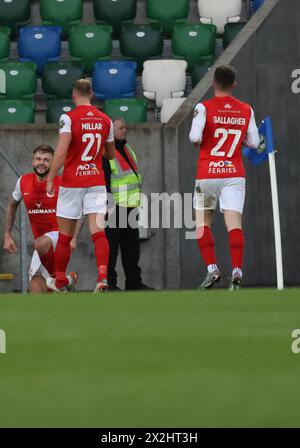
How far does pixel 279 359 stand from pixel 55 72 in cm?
1076

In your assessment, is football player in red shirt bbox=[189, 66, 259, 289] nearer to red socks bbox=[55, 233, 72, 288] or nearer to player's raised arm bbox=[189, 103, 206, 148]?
player's raised arm bbox=[189, 103, 206, 148]

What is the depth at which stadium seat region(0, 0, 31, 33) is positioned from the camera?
56.3 feet

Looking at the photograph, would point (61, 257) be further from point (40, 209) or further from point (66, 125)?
point (66, 125)

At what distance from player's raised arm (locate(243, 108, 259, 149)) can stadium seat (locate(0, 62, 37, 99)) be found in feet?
16.9

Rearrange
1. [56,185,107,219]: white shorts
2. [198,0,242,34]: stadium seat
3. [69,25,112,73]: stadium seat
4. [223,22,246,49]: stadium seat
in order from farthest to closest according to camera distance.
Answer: [198,0,242,34]: stadium seat → [69,25,112,73]: stadium seat → [223,22,246,49]: stadium seat → [56,185,107,219]: white shorts

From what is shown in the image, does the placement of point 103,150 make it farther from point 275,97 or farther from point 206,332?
point 206,332

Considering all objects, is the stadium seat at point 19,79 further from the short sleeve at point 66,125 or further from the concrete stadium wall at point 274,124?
the short sleeve at point 66,125

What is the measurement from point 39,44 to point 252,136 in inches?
227

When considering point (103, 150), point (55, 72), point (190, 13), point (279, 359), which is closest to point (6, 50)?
point (55, 72)

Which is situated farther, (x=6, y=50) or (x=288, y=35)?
(x=6, y=50)

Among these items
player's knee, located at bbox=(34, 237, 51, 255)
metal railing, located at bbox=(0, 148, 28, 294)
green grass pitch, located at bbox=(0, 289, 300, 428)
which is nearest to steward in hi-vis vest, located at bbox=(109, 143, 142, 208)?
metal railing, located at bbox=(0, 148, 28, 294)

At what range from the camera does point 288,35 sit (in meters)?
15.4

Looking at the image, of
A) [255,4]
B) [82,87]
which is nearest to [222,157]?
[82,87]

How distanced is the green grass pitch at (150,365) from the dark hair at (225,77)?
4.22m
